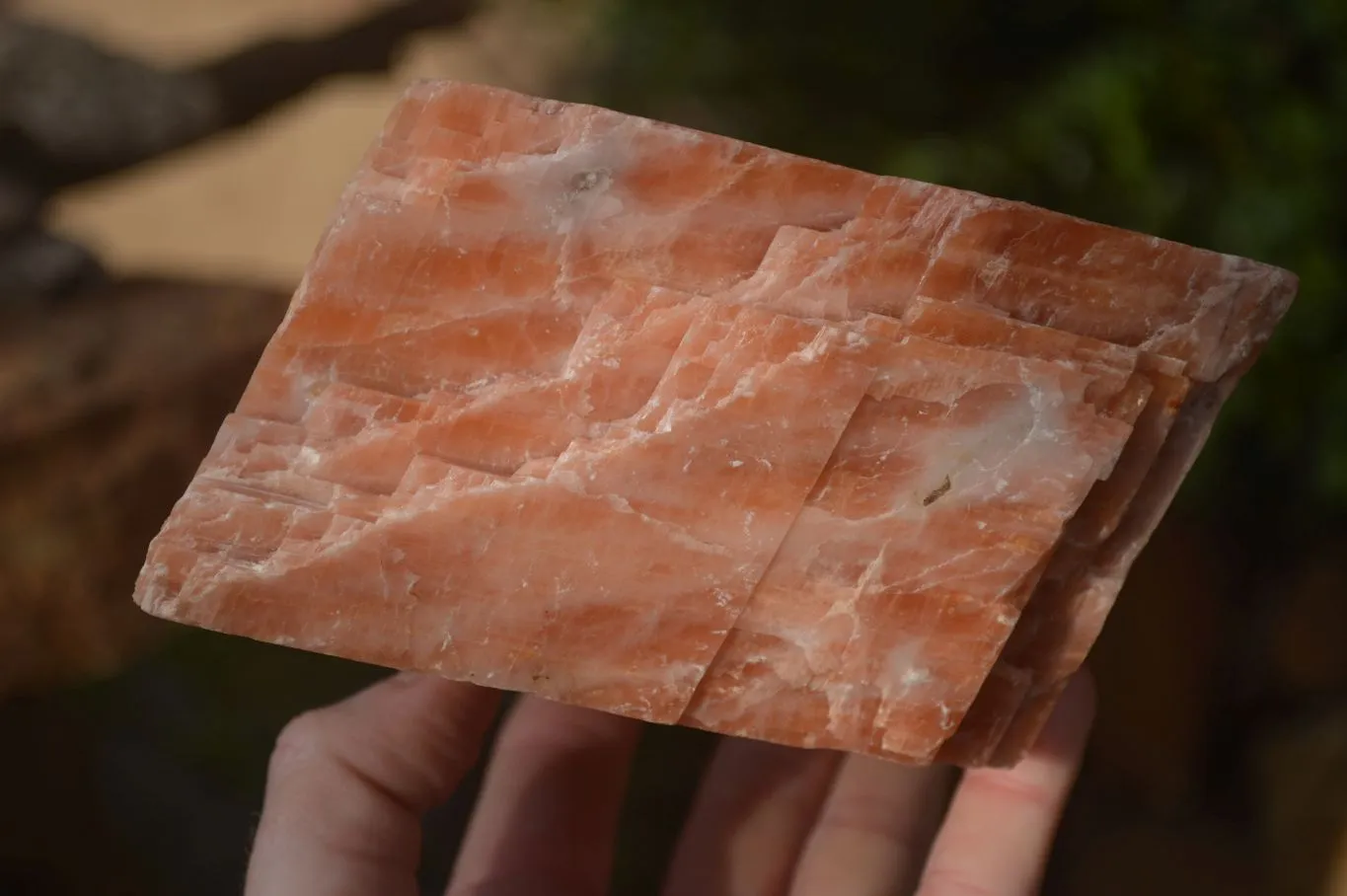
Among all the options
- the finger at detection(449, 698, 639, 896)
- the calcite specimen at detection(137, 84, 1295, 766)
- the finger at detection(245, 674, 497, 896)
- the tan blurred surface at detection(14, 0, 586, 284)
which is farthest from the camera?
the tan blurred surface at detection(14, 0, 586, 284)

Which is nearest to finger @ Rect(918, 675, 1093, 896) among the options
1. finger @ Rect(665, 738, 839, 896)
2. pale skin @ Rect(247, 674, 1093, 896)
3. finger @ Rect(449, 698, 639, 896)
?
pale skin @ Rect(247, 674, 1093, 896)

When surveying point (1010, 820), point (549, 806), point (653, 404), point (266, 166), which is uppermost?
point (266, 166)

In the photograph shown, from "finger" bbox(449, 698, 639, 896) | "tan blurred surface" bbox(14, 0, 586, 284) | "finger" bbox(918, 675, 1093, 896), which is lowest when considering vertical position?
"finger" bbox(449, 698, 639, 896)

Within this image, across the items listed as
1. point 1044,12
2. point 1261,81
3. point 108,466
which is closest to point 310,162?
point 108,466

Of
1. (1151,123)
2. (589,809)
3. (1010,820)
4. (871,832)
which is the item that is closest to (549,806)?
(589,809)

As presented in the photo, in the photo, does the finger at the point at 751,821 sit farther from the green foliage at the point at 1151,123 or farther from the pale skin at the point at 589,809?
the green foliage at the point at 1151,123

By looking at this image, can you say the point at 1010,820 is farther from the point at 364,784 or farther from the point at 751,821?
the point at 364,784

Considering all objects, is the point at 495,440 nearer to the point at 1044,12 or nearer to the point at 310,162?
the point at 1044,12

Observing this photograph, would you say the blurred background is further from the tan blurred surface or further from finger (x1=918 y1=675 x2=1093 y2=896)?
finger (x1=918 y1=675 x2=1093 y2=896)
